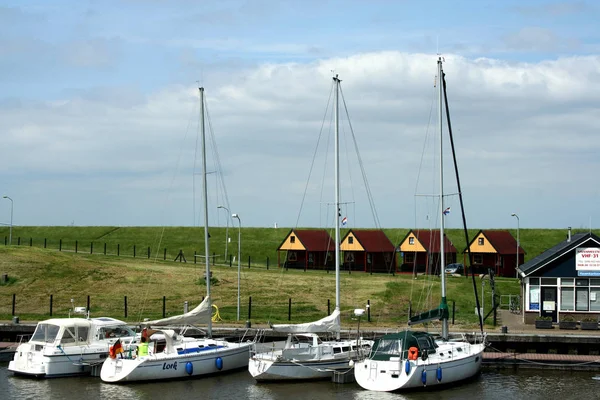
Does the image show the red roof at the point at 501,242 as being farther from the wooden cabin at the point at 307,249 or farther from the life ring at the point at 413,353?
the life ring at the point at 413,353

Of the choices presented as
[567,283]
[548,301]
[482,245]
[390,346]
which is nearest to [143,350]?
[390,346]

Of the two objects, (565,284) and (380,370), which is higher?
(565,284)

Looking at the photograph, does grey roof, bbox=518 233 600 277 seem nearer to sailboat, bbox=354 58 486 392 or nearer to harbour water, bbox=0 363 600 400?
harbour water, bbox=0 363 600 400

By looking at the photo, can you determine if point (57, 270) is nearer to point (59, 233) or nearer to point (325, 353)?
point (325, 353)

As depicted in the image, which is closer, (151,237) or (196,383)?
(196,383)

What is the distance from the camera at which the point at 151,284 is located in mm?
72125

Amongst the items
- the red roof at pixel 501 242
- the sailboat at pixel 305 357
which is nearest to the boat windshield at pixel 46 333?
the sailboat at pixel 305 357

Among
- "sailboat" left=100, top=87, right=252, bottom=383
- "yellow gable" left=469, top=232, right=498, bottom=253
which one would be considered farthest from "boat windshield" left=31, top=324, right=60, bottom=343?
"yellow gable" left=469, top=232, right=498, bottom=253

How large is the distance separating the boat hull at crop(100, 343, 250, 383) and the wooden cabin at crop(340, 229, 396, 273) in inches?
1962

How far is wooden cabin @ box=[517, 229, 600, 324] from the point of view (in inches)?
2089

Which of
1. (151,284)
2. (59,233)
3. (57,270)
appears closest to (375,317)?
(151,284)

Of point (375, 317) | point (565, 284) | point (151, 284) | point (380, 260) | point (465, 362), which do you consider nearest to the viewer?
point (465, 362)

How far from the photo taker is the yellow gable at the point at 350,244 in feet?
305

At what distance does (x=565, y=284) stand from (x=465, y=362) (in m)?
16.1
